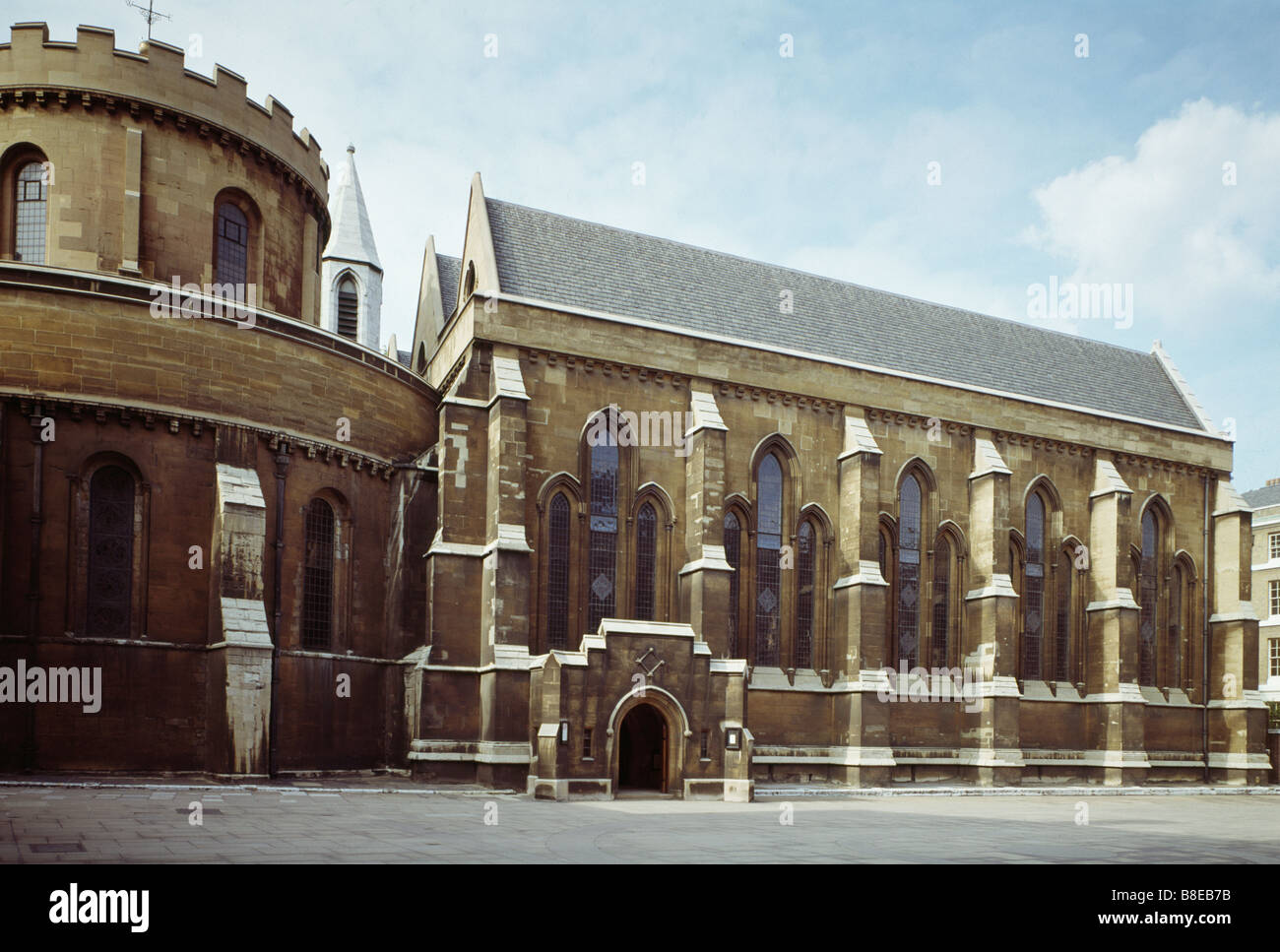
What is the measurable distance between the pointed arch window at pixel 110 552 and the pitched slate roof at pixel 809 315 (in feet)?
37.4

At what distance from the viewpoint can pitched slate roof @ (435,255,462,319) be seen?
120 feet

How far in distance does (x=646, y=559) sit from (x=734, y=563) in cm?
282

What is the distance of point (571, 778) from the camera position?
82.5 feet

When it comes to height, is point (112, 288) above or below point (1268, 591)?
above

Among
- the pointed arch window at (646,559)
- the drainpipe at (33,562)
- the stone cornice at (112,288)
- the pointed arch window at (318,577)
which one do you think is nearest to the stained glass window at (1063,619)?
the pointed arch window at (646,559)

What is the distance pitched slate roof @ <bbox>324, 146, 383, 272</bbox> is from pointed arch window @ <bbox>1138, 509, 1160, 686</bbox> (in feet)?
98.3

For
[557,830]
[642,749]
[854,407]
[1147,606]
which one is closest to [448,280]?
[854,407]

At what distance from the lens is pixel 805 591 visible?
109ft

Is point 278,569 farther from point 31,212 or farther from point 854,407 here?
point 854,407

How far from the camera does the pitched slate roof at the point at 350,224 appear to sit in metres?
42.4

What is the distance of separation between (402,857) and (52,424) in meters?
14.1

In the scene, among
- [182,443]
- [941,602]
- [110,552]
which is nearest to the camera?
[110,552]

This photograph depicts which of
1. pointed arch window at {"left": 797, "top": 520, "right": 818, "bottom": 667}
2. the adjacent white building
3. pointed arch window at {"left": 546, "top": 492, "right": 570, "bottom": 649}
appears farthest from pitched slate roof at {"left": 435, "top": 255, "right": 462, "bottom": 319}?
the adjacent white building
